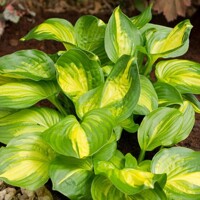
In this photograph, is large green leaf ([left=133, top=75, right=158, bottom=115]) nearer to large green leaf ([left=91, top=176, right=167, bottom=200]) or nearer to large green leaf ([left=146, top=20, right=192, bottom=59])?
large green leaf ([left=146, top=20, right=192, bottom=59])

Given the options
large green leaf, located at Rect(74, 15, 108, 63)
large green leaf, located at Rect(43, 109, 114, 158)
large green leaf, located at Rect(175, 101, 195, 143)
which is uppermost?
large green leaf, located at Rect(74, 15, 108, 63)

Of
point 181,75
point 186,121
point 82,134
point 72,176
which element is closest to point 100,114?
point 82,134

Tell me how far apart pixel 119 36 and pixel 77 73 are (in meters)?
0.21

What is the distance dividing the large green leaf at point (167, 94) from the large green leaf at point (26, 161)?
16.0 inches

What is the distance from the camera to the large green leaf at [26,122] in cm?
145

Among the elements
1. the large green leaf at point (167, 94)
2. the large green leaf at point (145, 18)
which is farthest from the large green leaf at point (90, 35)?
the large green leaf at point (167, 94)

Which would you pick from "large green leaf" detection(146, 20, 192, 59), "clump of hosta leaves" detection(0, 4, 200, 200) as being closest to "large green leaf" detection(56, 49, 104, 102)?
"clump of hosta leaves" detection(0, 4, 200, 200)

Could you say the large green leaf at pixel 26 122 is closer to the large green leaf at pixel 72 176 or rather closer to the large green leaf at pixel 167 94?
the large green leaf at pixel 72 176

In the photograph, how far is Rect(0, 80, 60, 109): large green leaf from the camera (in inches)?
56.1

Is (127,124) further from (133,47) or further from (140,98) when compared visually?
(133,47)

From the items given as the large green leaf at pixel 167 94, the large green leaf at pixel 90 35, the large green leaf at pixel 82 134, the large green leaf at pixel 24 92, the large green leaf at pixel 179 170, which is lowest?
the large green leaf at pixel 179 170

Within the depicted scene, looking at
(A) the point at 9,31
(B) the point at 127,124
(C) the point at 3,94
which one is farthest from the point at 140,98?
(A) the point at 9,31

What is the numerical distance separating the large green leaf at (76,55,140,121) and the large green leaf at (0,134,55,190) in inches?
6.2

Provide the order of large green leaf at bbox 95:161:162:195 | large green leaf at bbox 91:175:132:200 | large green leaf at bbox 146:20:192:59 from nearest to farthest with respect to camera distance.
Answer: large green leaf at bbox 95:161:162:195 < large green leaf at bbox 91:175:132:200 < large green leaf at bbox 146:20:192:59
